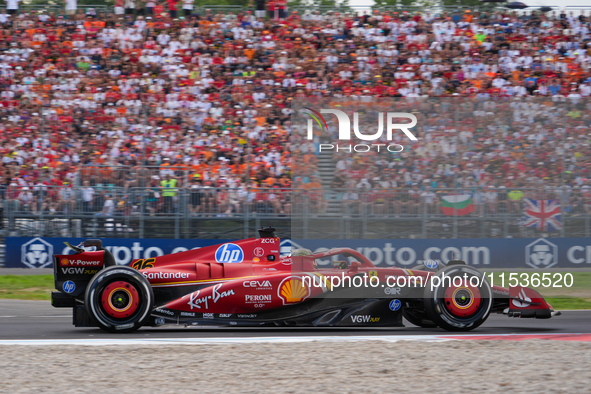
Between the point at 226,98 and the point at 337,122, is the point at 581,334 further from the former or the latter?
the point at 226,98

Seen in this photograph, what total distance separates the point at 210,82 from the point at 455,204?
1230 cm

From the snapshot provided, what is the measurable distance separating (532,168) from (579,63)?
12.9 metres

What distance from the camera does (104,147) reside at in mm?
18141

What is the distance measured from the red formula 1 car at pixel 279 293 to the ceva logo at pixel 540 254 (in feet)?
1.60

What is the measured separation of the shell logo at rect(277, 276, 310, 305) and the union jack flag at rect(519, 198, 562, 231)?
9.88 ft

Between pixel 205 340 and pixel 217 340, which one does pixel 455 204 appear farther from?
pixel 205 340

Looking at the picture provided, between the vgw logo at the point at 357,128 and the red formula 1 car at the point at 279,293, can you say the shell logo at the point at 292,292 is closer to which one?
the red formula 1 car at the point at 279,293

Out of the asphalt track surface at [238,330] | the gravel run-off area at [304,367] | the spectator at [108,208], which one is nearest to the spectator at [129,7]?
the spectator at [108,208]

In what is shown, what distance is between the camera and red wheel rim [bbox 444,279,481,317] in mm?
8414

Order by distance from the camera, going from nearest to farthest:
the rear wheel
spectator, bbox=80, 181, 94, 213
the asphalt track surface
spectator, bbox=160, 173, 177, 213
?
the asphalt track surface
the rear wheel
spectator, bbox=80, 181, 94, 213
spectator, bbox=160, 173, 177, 213

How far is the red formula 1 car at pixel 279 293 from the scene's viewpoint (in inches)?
321

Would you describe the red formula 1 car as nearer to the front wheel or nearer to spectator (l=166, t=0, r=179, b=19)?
the front wheel

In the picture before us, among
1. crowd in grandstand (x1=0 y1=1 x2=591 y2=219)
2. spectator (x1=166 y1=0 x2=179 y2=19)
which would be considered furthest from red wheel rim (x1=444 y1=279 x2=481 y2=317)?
spectator (x1=166 y1=0 x2=179 y2=19)

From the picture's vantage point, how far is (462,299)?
27.8 ft
